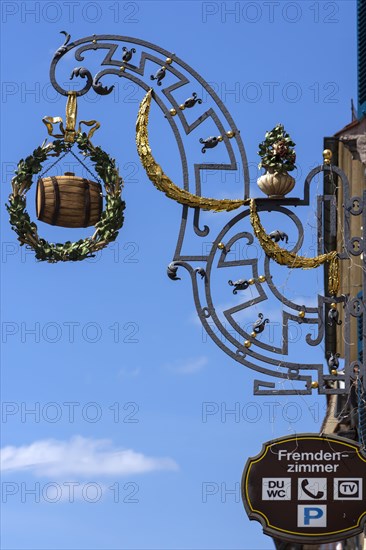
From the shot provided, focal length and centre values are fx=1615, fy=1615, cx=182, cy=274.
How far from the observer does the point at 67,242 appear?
1741 cm

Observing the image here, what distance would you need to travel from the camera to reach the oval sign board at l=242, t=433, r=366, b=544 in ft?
53.7

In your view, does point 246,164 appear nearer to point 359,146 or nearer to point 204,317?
point 204,317

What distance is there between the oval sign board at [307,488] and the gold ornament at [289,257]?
177 centimetres

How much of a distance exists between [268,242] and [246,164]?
2.84 feet

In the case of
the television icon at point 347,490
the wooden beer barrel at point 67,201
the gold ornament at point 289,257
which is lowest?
the television icon at point 347,490

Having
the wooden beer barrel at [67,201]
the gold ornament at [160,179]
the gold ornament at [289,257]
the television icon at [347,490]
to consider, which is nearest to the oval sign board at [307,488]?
the television icon at [347,490]

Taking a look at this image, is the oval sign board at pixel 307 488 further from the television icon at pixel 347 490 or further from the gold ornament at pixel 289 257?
the gold ornament at pixel 289 257

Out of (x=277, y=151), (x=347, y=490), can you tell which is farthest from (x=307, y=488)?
(x=277, y=151)

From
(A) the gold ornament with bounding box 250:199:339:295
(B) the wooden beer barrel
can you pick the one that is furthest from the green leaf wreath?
(A) the gold ornament with bounding box 250:199:339:295

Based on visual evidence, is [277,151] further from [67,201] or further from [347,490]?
[347,490]

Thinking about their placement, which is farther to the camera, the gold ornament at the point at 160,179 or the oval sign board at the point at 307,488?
the gold ornament at the point at 160,179

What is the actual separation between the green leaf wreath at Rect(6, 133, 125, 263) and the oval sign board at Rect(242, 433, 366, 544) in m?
2.88

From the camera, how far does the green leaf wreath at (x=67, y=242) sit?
1734cm

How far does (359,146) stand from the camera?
76.8 ft
